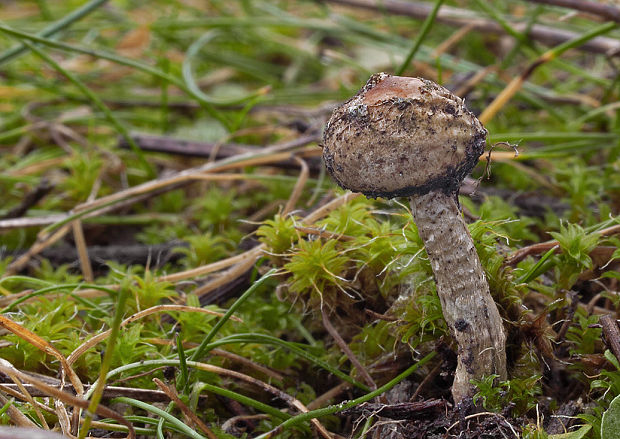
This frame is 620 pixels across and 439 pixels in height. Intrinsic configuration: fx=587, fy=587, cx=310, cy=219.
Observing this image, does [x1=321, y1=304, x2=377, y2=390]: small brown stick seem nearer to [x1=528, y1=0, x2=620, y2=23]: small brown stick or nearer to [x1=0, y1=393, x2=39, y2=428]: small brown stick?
[x1=0, y1=393, x2=39, y2=428]: small brown stick

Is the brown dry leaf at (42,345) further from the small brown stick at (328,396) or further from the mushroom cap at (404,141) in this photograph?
the mushroom cap at (404,141)

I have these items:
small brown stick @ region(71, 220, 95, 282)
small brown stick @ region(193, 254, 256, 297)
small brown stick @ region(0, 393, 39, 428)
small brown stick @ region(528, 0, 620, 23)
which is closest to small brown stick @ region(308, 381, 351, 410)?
small brown stick @ region(193, 254, 256, 297)

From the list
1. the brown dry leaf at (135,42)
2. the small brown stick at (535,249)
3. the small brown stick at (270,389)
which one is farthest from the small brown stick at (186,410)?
the brown dry leaf at (135,42)

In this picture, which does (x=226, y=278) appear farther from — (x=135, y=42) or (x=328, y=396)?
(x=135, y=42)

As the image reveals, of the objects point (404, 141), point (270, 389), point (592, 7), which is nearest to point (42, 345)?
point (270, 389)

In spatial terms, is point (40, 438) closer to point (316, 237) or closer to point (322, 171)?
point (316, 237)

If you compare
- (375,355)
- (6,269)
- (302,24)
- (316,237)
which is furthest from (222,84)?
(375,355)

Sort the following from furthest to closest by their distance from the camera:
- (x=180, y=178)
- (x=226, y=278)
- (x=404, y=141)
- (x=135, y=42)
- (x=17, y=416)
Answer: (x=135, y=42), (x=180, y=178), (x=226, y=278), (x=17, y=416), (x=404, y=141)
